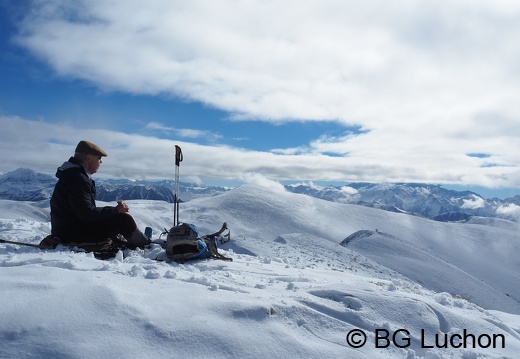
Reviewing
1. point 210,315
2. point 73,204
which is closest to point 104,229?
point 73,204

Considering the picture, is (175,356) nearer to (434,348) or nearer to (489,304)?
(434,348)

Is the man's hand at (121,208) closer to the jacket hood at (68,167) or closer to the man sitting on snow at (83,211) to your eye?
the man sitting on snow at (83,211)

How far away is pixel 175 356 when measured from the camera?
3615 millimetres

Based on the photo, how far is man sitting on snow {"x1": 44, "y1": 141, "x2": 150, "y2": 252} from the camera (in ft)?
A: 24.6

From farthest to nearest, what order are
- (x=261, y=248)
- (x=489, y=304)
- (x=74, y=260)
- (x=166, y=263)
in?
(x=489, y=304) → (x=261, y=248) → (x=166, y=263) → (x=74, y=260)

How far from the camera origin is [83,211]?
7480 millimetres

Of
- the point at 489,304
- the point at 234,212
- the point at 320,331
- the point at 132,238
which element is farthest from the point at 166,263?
the point at 234,212

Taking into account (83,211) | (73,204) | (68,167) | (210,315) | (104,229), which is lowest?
(210,315)

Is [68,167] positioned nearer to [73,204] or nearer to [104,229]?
[73,204]

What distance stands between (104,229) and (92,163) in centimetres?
138

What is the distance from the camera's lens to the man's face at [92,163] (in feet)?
25.9

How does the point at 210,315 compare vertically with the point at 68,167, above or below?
below

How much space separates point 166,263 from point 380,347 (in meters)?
4.52

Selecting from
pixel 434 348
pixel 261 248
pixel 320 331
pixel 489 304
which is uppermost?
pixel 320 331
